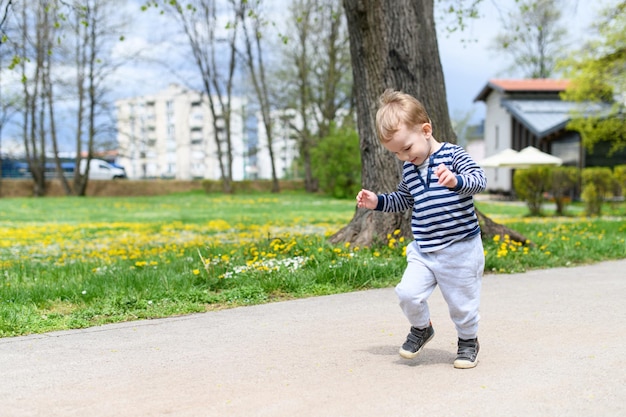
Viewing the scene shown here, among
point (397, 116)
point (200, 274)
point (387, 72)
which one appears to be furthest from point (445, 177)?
point (387, 72)

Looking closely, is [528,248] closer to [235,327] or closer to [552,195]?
[235,327]

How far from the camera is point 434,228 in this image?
3.77 metres

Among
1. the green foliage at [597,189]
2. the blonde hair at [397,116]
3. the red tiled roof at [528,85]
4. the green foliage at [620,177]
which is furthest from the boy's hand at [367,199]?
the red tiled roof at [528,85]

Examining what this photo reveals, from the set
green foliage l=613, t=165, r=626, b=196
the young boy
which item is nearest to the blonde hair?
the young boy

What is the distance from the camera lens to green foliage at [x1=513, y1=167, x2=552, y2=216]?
20.5 metres

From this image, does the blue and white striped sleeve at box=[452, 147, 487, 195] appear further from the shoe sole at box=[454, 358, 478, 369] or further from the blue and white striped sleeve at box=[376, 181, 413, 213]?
the shoe sole at box=[454, 358, 478, 369]

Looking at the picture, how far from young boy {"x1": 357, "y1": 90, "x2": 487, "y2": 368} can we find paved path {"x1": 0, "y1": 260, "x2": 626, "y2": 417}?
26cm

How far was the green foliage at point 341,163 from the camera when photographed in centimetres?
3494

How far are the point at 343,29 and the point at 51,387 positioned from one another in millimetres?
37956

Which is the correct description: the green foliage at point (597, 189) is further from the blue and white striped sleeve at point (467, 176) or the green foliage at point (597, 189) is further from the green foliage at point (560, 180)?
the blue and white striped sleeve at point (467, 176)

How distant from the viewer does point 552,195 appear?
21359mm

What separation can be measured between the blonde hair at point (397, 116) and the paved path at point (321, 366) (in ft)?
4.35

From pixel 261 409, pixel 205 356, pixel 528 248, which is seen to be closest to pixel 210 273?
pixel 205 356

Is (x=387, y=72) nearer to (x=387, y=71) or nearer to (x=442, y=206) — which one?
(x=387, y=71)
